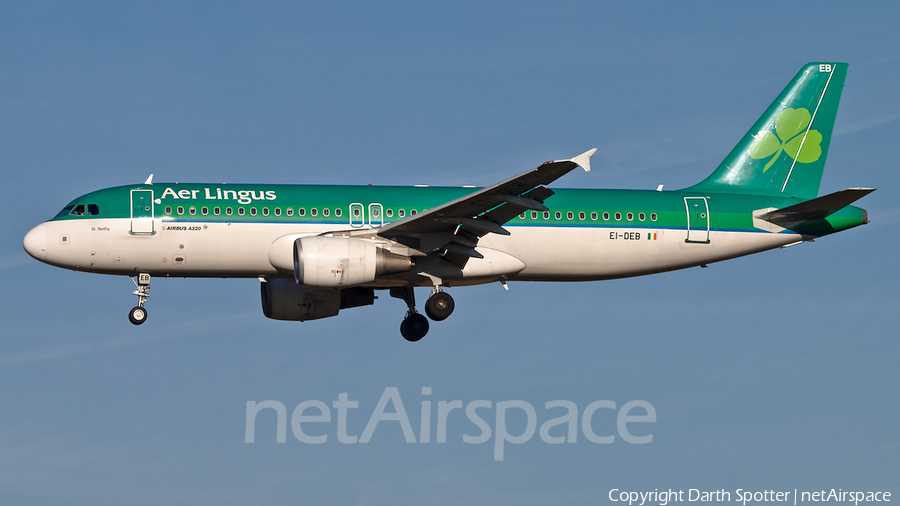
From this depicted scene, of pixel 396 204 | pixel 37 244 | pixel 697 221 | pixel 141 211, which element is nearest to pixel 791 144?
pixel 697 221

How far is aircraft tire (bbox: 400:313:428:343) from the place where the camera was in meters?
38.3

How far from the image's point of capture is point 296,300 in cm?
3838

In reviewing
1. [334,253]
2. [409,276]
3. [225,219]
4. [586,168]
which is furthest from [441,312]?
[586,168]

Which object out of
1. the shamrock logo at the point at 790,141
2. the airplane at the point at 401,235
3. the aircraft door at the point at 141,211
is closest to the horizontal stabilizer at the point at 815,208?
the airplane at the point at 401,235

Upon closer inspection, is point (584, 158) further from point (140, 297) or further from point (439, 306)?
point (140, 297)

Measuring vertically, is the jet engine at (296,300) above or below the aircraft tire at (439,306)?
above

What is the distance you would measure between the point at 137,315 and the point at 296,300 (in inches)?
200

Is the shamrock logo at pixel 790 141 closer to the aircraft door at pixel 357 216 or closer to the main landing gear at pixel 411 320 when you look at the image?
the main landing gear at pixel 411 320

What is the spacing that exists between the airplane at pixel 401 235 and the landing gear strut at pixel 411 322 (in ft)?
0.14

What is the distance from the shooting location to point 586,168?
28.5 metres

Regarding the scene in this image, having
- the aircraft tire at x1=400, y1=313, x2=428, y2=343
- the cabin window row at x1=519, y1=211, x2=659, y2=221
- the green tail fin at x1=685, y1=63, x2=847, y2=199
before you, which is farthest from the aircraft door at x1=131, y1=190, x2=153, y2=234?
the green tail fin at x1=685, y1=63, x2=847, y2=199

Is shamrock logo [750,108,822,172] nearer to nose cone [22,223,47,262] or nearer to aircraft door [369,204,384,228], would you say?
aircraft door [369,204,384,228]

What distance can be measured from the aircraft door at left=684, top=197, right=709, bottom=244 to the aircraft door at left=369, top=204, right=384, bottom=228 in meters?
9.38

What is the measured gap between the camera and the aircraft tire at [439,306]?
118 feet
